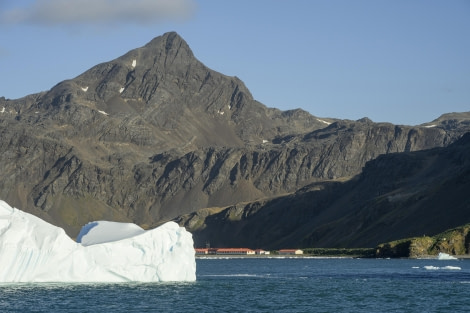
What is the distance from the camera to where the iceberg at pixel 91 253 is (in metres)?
104

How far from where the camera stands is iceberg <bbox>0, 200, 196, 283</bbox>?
343 feet

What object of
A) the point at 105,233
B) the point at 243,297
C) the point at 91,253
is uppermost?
the point at 105,233

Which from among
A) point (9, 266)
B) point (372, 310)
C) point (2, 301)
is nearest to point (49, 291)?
point (9, 266)

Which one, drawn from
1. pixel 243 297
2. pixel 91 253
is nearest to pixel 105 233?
pixel 91 253

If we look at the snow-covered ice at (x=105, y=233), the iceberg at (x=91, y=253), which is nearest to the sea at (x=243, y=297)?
the iceberg at (x=91, y=253)

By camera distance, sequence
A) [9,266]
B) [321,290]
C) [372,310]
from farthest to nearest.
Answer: [321,290] < [9,266] < [372,310]

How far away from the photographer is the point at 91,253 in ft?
356

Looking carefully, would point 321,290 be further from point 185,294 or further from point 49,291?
point 49,291

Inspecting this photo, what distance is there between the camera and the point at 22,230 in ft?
344

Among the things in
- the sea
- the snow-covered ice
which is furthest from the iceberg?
the sea

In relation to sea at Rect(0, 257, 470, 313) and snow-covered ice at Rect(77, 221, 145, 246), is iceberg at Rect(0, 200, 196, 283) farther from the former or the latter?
sea at Rect(0, 257, 470, 313)

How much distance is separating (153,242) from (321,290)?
24.6m

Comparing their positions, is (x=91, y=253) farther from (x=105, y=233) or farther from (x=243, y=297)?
(x=243, y=297)

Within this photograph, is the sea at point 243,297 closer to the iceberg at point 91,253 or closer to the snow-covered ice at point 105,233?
the iceberg at point 91,253
